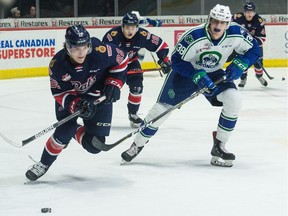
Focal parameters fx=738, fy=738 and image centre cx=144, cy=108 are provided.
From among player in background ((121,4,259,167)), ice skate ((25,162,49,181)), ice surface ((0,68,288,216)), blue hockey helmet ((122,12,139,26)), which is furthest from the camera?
blue hockey helmet ((122,12,139,26))

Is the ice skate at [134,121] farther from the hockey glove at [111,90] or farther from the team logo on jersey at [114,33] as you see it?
the hockey glove at [111,90]

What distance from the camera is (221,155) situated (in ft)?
15.0

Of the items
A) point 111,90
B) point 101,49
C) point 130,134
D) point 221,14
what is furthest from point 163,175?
point 221,14

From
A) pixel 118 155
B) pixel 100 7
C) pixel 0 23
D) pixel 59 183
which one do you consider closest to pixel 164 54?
pixel 118 155

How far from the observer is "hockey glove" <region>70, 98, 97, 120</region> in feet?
13.2

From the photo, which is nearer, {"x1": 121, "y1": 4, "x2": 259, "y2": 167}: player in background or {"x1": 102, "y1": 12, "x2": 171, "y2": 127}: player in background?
{"x1": 121, "y1": 4, "x2": 259, "y2": 167}: player in background

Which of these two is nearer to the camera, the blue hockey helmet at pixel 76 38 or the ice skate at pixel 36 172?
the blue hockey helmet at pixel 76 38

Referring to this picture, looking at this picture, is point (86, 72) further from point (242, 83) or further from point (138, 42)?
point (242, 83)

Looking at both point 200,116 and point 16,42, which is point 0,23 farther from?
point 200,116

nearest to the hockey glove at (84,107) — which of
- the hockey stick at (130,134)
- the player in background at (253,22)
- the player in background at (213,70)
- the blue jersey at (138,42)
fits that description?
the hockey stick at (130,134)

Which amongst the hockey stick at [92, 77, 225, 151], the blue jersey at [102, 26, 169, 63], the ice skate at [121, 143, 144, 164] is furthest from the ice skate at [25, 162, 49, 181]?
the blue jersey at [102, 26, 169, 63]

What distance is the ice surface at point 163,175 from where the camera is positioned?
12.0ft

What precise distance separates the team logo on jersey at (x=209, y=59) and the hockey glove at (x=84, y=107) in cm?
84

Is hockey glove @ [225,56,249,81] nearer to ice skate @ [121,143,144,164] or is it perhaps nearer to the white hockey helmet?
the white hockey helmet
